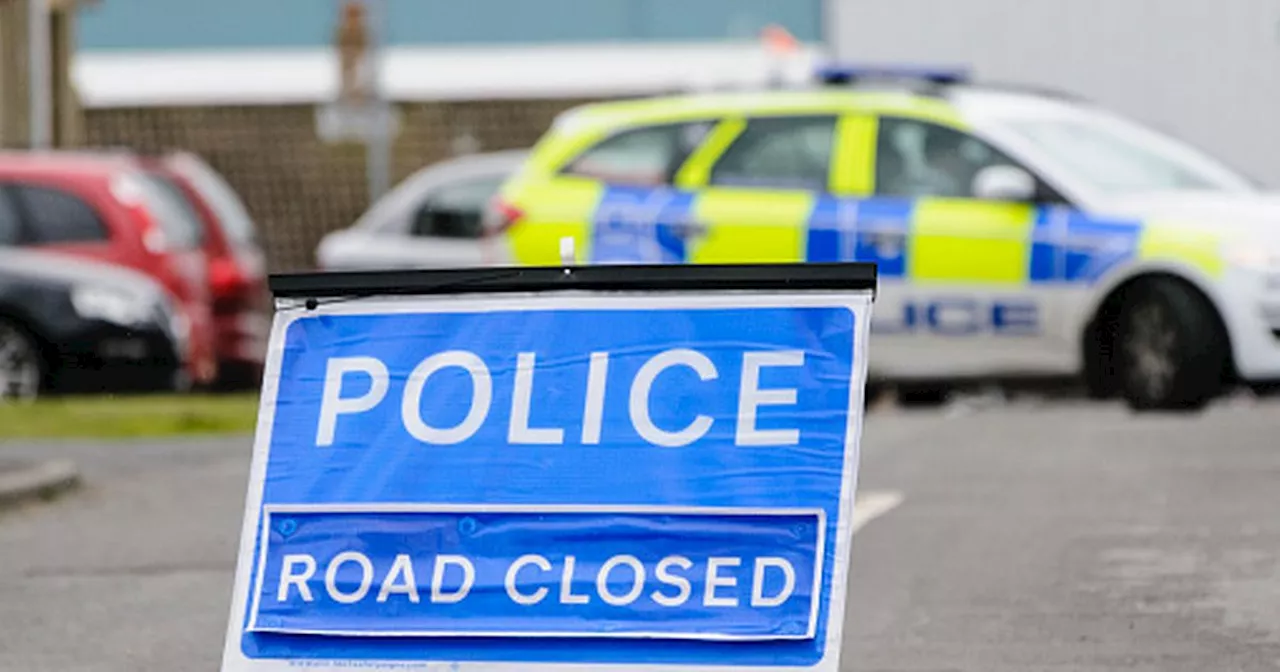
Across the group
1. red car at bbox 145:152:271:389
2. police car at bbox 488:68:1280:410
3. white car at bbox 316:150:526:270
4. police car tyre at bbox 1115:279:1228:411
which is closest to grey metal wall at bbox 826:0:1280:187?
white car at bbox 316:150:526:270

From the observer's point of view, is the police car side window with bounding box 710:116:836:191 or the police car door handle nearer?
the police car door handle

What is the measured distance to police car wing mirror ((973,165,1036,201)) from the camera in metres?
15.0

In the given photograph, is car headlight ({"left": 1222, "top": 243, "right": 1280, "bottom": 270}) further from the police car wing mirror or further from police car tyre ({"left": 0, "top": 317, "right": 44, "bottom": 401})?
police car tyre ({"left": 0, "top": 317, "right": 44, "bottom": 401})

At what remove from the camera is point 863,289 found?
5949mm

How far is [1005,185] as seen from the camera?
1500 cm

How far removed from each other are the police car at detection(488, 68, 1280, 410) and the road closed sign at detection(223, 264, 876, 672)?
839 centimetres

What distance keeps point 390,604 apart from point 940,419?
1029cm

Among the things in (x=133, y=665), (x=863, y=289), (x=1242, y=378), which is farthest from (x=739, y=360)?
(x=1242, y=378)

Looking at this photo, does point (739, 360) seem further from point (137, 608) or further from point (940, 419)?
point (940, 419)

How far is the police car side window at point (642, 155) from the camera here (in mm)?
15781

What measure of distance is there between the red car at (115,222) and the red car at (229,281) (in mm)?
87

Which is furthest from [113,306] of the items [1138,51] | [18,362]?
[1138,51]

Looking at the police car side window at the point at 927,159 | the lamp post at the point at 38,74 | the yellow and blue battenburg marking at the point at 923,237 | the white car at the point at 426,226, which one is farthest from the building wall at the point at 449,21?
the yellow and blue battenburg marking at the point at 923,237

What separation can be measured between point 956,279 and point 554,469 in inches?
361
